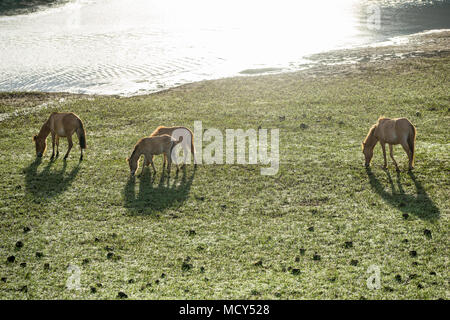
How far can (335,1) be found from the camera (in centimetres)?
10044

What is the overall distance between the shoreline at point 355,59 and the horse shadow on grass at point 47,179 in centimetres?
1574

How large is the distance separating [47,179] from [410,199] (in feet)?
42.0

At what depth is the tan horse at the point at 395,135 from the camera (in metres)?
15.4

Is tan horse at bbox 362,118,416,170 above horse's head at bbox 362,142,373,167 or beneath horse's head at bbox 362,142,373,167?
above

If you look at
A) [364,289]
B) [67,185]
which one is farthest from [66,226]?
[364,289]

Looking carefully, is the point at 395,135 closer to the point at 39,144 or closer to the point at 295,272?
the point at 295,272

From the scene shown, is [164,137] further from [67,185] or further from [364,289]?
[364,289]

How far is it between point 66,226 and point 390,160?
1210 centimetres

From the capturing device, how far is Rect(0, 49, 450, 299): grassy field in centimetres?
980

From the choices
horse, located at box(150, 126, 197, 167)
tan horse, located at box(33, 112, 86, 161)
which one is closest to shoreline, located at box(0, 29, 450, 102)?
tan horse, located at box(33, 112, 86, 161)

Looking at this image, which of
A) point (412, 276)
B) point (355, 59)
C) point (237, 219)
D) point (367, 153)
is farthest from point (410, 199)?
point (355, 59)

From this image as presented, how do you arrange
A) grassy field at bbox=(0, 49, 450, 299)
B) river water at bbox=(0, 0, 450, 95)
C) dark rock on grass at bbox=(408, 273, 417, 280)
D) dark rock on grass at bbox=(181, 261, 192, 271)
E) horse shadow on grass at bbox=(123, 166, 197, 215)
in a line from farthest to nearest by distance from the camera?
river water at bbox=(0, 0, 450, 95), horse shadow on grass at bbox=(123, 166, 197, 215), dark rock on grass at bbox=(181, 261, 192, 271), grassy field at bbox=(0, 49, 450, 299), dark rock on grass at bbox=(408, 273, 417, 280)

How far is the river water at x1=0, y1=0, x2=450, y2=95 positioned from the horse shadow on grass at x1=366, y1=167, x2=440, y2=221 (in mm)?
23764

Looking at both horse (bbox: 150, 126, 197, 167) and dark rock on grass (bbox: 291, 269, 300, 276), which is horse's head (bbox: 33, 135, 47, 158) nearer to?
horse (bbox: 150, 126, 197, 167)
